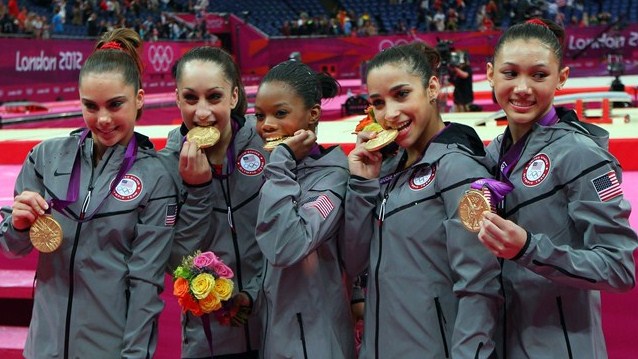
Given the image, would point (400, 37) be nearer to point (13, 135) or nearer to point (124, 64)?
point (13, 135)

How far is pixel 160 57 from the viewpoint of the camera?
19281mm

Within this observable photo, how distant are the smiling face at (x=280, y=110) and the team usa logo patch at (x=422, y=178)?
45 centimetres

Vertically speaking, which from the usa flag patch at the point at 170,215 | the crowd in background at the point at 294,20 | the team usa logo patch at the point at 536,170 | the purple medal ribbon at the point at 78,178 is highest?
the purple medal ribbon at the point at 78,178

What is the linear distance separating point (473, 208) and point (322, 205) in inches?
21.4

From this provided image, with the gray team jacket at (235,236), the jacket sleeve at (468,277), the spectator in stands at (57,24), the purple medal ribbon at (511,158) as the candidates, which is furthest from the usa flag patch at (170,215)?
the spectator in stands at (57,24)

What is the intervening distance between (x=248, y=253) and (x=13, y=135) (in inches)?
191

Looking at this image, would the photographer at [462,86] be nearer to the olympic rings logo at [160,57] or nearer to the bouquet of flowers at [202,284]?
the bouquet of flowers at [202,284]

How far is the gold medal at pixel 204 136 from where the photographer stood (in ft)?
8.04

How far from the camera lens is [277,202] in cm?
226

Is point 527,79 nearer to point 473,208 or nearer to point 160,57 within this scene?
point 473,208

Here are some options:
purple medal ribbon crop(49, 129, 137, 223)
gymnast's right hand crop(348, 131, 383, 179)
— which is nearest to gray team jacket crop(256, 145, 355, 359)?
gymnast's right hand crop(348, 131, 383, 179)

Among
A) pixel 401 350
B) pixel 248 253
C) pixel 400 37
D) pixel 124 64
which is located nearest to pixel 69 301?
pixel 248 253

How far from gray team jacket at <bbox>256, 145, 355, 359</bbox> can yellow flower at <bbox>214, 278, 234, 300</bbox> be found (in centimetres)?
16

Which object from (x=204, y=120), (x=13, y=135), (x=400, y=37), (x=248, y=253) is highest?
(x=204, y=120)
